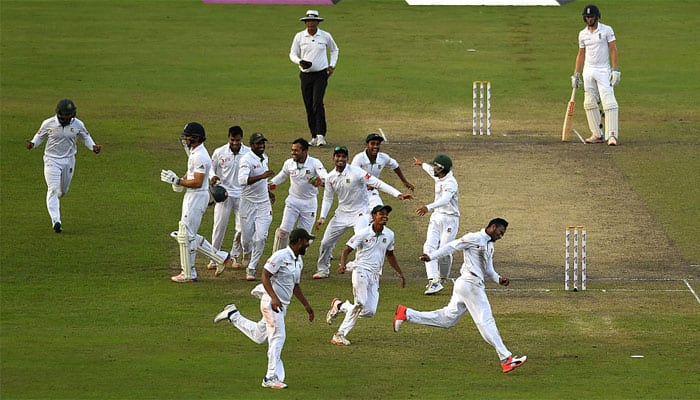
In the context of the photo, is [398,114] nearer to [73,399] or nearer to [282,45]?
[282,45]

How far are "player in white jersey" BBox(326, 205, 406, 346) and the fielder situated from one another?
3.51 metres

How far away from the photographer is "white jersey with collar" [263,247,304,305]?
1880 cm

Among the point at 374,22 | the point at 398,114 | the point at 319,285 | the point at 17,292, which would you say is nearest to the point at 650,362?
the point at 319,285

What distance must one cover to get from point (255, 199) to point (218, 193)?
620mm

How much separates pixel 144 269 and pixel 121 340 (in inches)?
156

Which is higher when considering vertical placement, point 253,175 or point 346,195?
point 253,175

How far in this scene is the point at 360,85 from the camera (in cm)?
3788

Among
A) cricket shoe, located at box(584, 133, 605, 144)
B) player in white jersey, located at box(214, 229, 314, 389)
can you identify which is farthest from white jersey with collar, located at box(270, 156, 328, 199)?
cricket shoe, located at box(584, 133, 605, 144)

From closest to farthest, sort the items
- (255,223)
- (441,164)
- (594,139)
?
(441,164) < (255,223) < (594,139)

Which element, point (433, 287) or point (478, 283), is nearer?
point (478, 283)

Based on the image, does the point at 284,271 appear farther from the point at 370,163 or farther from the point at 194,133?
the point at 370,163

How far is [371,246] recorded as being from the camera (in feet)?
68.0

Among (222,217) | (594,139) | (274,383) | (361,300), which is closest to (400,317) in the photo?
(361,300)

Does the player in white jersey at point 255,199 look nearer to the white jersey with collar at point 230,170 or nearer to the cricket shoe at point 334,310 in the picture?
the white jersey with collar at point 230,170
